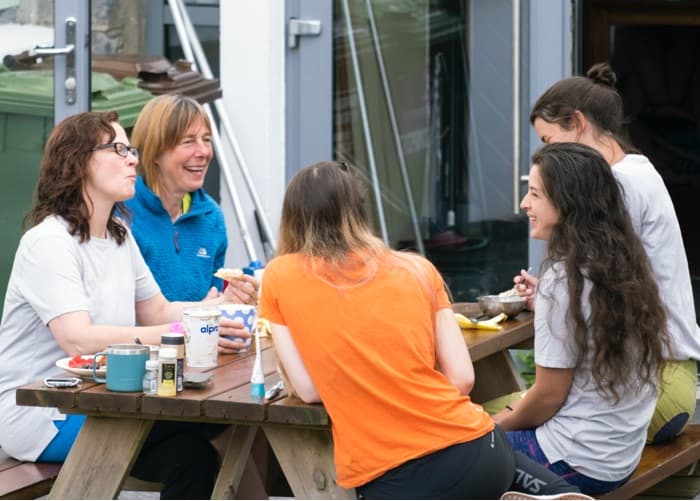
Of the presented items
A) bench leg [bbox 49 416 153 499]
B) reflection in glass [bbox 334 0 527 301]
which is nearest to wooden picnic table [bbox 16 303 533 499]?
bench leg [bbox 49 416 153 499]

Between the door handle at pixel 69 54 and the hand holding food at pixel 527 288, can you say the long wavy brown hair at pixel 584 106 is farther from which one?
the door handle at pixel 69 54

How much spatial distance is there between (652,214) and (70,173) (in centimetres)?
166

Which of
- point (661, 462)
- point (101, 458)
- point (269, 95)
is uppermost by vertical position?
point (269, 95)

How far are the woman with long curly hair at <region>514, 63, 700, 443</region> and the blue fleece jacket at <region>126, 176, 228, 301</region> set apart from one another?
115 centimetres

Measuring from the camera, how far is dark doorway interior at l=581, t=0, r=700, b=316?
406 inches

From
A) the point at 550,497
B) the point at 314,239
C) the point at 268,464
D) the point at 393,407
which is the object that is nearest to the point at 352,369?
the point at 393,407

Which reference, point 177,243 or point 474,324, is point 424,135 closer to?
point 177,243

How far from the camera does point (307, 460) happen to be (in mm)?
3262

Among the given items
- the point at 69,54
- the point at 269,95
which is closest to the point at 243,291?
the point at 69,54

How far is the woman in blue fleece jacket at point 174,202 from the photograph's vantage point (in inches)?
177

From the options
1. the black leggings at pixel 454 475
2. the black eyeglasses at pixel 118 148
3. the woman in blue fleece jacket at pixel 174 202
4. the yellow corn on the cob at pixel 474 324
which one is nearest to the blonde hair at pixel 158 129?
the woman in blue fleece jacket at pixel 174 202

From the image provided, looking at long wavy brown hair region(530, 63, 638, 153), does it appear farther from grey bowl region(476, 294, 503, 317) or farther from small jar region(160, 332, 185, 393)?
small jar region(160, 332, 185, 393)

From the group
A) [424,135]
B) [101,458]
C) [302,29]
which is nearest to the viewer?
[101,458]

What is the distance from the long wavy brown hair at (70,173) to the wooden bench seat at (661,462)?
158cm
